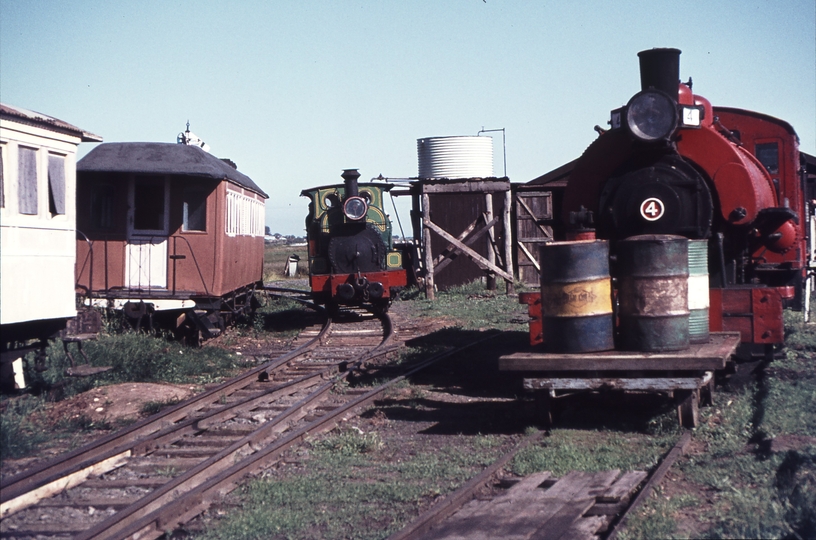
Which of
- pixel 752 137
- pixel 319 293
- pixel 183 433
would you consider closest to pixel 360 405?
pixel 183 433

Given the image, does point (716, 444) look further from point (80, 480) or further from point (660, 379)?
point (80, 480)

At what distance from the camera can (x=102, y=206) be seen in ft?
41.3

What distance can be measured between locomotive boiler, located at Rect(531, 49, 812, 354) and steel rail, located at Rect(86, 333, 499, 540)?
320 cm

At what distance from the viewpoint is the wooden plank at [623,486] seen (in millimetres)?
4801

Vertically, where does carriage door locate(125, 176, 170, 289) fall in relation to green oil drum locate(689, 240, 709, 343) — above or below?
above

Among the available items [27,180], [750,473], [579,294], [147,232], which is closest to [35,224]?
[27,180]

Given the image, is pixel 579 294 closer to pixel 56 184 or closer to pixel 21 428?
pixel 21 428

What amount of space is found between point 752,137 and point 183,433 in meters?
7.45

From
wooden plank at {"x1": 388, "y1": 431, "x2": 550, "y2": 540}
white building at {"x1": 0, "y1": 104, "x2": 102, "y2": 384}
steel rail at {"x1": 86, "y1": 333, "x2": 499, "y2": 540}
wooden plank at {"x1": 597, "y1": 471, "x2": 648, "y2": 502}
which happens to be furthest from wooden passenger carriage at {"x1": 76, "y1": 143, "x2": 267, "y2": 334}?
wooden plank at {"x1": 597, "y1": 471, "x2": 648, "y2": 502}

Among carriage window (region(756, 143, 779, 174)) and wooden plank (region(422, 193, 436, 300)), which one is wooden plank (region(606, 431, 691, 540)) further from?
wooden plank (region(422, 193, 436, 300))

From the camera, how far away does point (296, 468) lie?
6.02 m

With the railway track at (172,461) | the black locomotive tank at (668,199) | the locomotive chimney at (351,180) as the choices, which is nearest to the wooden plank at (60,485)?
the railway track at (172,461)

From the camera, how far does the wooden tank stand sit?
6.30 metres

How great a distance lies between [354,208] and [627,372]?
968 centimetres
